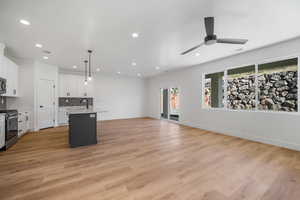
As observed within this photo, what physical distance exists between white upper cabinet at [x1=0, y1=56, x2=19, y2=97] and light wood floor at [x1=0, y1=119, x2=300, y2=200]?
1728 mm

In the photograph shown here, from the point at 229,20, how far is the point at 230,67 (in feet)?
8.70

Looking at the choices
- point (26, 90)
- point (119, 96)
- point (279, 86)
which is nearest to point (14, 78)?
point (26, 90)

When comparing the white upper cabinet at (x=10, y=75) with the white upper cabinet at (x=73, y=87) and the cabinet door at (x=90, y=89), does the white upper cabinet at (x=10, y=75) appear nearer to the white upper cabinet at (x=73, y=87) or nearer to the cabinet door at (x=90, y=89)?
the white upper cabinet at (x=73, y=87)

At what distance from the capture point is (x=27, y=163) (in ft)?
8.73

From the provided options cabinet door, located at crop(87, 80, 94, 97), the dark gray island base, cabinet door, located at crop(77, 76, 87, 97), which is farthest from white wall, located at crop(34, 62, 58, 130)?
the dark gray island base

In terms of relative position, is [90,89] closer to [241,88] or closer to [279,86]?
[241,88]

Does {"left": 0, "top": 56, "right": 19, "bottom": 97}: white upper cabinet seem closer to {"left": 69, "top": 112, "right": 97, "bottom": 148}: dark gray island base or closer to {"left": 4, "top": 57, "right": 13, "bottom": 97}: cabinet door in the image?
{"left": 4, "top": 57, "right": 13, "bottom": 97}: cabinet door

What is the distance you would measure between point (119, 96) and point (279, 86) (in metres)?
7.34

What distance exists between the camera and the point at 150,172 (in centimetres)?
235

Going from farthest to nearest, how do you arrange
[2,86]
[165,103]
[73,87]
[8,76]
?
[165,103]
[73,87]
[8,76]
[2,86]

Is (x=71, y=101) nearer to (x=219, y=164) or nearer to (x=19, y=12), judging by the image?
(x=19, y=12)

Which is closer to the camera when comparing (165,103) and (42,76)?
(42,76)

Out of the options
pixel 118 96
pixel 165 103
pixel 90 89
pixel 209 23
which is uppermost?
pixel 209 23

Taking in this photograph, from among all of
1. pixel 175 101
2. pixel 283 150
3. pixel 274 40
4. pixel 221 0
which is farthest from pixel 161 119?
pixel 221 0
